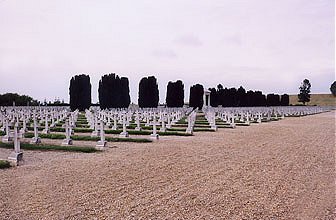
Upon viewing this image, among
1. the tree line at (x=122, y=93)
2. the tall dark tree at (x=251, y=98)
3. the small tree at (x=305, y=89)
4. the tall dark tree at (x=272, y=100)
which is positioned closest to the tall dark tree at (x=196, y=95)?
the tree line at (x=122, y=93)

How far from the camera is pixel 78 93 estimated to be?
1801 inches

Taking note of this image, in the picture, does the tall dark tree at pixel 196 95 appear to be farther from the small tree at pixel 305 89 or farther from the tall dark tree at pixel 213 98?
the small tree at pixel 305 89

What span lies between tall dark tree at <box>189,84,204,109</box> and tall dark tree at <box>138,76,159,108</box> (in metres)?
7.26

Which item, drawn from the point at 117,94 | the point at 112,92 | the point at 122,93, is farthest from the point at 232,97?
the point at 112,92

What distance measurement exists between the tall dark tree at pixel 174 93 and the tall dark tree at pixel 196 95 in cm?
327

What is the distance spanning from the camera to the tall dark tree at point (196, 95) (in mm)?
52406

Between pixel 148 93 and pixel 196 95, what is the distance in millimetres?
8425

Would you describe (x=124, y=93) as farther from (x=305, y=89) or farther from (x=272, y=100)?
(x=305, y=89)

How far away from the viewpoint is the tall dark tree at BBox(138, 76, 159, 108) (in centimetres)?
4738

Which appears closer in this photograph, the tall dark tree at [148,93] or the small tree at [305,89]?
the tall dark tree at [148,93]

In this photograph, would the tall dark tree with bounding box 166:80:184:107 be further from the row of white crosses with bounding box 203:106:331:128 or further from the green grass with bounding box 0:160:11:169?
the green grass with bounding box 0:160:11:169

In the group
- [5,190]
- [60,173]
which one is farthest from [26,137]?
[5,190]

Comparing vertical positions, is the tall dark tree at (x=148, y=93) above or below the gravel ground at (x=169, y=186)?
above

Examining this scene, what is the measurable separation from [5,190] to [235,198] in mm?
3706
